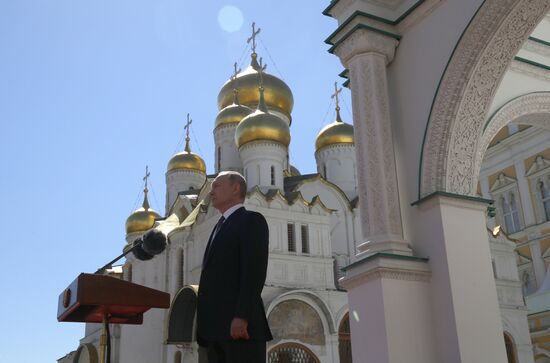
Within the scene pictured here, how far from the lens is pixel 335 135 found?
947 inches

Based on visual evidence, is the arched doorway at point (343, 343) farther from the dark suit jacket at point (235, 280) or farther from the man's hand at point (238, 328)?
the man's hand at point (238, 328)

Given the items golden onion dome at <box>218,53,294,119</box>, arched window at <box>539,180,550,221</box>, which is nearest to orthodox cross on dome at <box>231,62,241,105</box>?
golden onion dome at <box>218,53,294,119</box>

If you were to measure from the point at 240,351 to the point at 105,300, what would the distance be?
82 cm

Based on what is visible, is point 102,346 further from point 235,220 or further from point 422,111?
point 422,111

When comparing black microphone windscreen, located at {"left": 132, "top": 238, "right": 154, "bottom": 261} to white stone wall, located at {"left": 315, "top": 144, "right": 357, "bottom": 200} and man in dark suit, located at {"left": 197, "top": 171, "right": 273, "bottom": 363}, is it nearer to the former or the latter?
man in dark suit, located at {"left": 197, "top": 171, "right": 273, "bottom": 363}

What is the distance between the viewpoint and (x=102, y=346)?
11.7 feet

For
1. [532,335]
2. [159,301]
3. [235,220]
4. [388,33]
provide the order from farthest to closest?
[532,335] → [388,33] → [159,301] → [235,220]

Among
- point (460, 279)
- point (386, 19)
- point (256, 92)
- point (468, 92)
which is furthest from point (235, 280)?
point (256, 92)

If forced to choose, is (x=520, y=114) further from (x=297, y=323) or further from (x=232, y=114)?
(x=232, y=114)

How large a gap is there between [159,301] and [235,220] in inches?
27.3

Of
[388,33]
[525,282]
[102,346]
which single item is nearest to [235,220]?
[102,346]

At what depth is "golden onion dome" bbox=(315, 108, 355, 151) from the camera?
945 inches

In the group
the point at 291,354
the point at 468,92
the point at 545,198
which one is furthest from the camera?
the point at 545,198

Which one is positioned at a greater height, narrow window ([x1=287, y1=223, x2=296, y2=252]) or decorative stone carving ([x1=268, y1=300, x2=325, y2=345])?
narrow window ([x1=287, y1=223, x2=296, y2=252])
